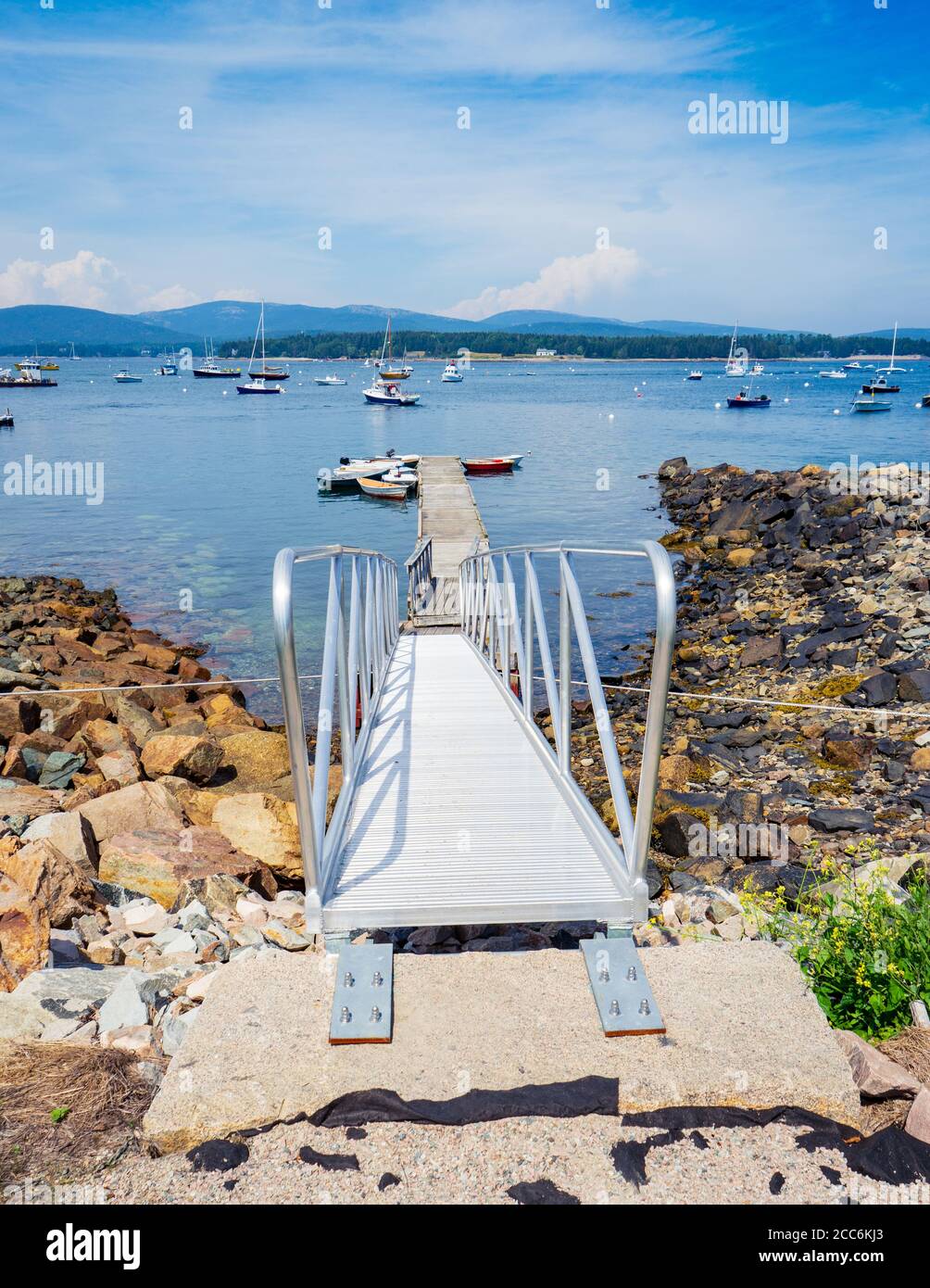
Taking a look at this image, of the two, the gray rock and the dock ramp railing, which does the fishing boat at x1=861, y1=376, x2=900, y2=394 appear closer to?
the dock ramp railing

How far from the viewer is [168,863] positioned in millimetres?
4746

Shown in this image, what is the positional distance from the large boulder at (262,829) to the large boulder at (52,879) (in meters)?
1.25

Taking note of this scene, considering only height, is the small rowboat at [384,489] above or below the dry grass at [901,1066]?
above

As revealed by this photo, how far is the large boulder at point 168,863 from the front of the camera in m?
4.66

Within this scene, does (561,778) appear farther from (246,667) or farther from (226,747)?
(246,667)

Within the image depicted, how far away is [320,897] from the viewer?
2799 millimetres

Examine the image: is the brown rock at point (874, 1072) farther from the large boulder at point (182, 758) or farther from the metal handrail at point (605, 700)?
the large boulder at point (182, 758)

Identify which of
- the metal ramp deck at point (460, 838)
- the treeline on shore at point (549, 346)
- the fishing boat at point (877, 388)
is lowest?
the metal ramp deck at point (460, 838)

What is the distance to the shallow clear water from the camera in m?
19.8

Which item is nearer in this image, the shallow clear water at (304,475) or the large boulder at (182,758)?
the large boulder at (182,758)

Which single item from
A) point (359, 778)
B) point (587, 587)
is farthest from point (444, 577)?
point (359, 778)

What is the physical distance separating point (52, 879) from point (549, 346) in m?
191

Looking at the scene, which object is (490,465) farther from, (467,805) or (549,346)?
(549,346)
